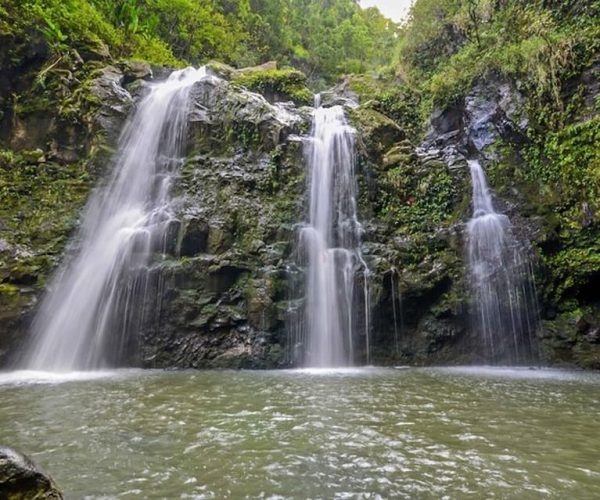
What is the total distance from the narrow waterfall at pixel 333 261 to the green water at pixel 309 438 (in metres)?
3.03

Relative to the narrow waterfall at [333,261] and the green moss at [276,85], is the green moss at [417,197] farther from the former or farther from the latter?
the green moss at [276,85]

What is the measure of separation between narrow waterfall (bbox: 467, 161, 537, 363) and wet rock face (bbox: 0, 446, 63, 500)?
9993mm

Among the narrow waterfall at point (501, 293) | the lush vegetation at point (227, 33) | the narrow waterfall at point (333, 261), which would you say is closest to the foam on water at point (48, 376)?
the narrow waterfall at point (333, 261)

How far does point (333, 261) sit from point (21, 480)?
357 inches

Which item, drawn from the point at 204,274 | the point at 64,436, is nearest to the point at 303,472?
the point at 64,436

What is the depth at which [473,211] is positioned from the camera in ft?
39.5

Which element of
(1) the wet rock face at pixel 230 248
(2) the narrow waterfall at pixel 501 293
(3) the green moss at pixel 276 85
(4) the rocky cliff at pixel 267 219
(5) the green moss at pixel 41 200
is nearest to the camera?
(1) the wet rock face at pixel 230 248

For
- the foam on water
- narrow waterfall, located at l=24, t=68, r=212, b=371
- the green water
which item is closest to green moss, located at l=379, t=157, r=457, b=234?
the green water

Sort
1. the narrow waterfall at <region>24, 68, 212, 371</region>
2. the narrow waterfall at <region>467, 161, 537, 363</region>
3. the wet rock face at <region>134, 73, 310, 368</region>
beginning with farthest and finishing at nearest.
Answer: the narrow waterfall at <region>467, 161, 537, 363</region> → the wet rock face at <region>134, 73, 310, 368</region> → the narrow waterfall at <region>24, 68, 212, 371</region>

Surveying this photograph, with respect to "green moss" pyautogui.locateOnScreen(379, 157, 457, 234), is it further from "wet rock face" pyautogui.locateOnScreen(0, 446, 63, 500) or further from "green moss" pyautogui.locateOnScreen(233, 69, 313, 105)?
"wet rock face" pyautogui.locateOnScreen(0, 446, 63, 500)

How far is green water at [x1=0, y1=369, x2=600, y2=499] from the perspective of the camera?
322 cm

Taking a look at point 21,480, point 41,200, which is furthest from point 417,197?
point 21,480

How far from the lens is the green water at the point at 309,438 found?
10.6 ft

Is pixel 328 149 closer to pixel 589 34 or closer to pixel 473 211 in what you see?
pixel 473 211
